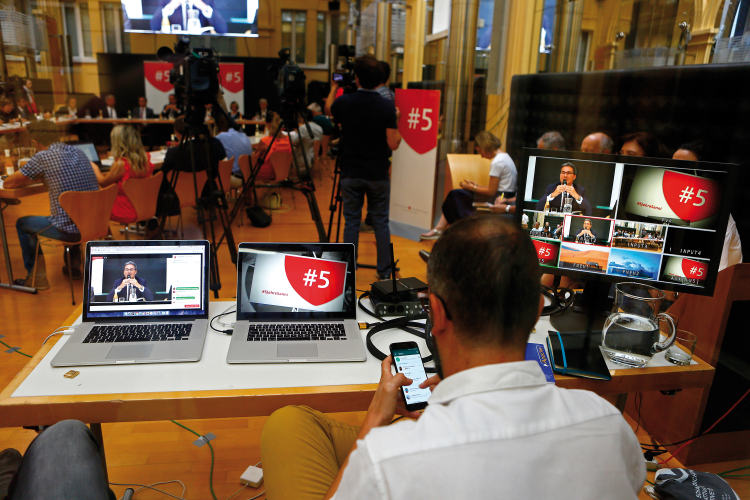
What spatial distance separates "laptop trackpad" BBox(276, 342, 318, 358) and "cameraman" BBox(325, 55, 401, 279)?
2.23 m

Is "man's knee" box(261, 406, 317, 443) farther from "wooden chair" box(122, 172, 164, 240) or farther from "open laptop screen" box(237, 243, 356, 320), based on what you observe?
"wooden chair" box(122, 172, 164, 240)

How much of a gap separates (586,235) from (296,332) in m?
0.99

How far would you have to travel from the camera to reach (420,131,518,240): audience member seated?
4.45 m

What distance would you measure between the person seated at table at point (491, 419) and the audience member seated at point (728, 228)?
5.44 ft

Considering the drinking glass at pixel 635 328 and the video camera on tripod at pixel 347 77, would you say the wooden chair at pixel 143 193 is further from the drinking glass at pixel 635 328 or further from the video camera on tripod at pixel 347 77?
the drinking glass at pixel 635 328

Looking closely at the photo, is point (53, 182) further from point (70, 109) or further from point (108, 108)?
point (108, 108)

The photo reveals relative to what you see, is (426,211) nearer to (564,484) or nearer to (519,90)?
(519,90)

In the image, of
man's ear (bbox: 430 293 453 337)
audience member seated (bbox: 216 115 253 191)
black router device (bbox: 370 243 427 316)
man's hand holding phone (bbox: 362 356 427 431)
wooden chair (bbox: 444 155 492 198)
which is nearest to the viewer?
man's ear (bbox: 430 293 453 337)

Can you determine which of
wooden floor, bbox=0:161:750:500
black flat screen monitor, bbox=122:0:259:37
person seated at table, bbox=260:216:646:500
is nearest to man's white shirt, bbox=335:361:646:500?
person seated at table, bbox=260:216:646:500

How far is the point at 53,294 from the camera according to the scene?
3682 mm

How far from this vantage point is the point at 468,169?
493 cm

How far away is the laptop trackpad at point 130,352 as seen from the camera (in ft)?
4.71

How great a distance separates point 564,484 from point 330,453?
683mm

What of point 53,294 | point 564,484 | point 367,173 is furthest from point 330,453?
point 53,294
